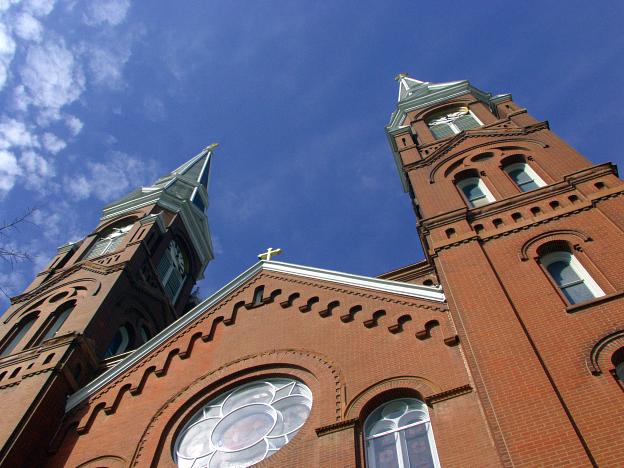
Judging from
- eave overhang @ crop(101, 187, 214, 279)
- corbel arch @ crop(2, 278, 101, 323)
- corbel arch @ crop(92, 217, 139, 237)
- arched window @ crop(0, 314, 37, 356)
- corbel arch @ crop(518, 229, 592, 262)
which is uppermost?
eave overhang @ crop(101, 187, 214, 279)

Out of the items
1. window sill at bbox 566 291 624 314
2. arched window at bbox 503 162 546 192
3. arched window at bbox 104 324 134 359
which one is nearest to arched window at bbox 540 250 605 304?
window sill at bbox 566 291 624 314

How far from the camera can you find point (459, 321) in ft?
33.1

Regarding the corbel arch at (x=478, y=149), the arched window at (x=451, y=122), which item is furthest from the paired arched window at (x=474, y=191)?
the arched window at (x=451, y=122)

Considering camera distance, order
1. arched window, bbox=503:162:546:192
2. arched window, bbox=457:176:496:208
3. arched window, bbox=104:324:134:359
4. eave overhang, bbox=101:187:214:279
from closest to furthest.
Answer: arched window, bbox=503:162:546:192 → arched window, bbox=457:176:496:208 → arched window, bbox=104:324:134:359 → eave overhang, bbox=101:187:214:279

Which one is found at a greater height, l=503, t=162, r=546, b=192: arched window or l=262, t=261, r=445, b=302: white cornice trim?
l=503, t=162, r=546, b=192: arched window

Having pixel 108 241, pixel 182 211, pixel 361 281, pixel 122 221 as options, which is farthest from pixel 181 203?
pixel 361 281

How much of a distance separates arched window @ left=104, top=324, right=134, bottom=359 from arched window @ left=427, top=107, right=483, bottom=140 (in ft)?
37.2

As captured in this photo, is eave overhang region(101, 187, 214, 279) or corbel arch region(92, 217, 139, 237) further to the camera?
eave overhang region(101, 187, 214, 279)

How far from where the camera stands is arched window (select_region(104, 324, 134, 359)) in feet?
58.9

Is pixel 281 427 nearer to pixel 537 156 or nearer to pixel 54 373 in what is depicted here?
pixel 54 373

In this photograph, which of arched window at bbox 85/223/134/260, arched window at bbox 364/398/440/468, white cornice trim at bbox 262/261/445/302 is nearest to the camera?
arched window at bbox 364/398/440/468

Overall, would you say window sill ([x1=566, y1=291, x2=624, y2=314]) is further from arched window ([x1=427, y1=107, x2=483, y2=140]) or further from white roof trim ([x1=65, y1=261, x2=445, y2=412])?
arched window ([x1=427, y1=107, x2=483, y2=140])

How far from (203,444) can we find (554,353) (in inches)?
241

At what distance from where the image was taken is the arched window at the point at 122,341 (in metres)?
18.0
